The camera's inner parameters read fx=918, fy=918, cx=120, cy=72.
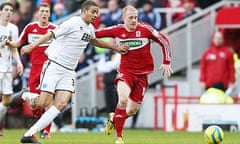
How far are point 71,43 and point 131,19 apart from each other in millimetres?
1571

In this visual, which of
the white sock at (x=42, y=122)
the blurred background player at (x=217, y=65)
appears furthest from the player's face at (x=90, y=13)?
the blurred background player at (x=217, y=65)

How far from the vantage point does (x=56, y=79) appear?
15.0m

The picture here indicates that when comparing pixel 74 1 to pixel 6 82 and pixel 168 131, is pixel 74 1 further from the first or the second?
pixel 6 82

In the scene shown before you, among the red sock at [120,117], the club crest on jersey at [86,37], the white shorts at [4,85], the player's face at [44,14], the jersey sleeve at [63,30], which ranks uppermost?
the player's face at [44,14]

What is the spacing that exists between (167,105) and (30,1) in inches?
256

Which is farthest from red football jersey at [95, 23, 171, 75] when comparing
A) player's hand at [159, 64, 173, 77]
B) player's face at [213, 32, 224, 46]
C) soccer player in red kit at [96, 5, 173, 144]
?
player's face at [213, 32, 224, 46]

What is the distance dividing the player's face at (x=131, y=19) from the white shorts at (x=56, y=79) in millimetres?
1720

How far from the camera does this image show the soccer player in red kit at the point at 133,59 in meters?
16.2

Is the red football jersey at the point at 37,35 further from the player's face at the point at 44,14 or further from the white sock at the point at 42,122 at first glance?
the white sock at the point at 42,122

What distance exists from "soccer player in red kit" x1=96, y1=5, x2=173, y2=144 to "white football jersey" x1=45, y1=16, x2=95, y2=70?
122cm

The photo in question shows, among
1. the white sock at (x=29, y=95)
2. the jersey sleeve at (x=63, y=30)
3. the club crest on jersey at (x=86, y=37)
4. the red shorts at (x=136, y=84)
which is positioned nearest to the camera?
the jersey sleeve at (x=63, y=30)

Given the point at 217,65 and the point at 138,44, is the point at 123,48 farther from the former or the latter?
the point at 217,65

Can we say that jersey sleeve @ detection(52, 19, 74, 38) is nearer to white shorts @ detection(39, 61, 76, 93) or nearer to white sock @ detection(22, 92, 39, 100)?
white shorts @ detection(39, 61, 76, 93)

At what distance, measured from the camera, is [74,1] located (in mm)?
27172
